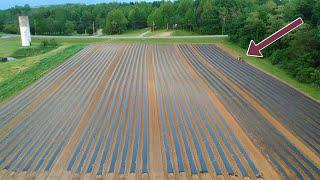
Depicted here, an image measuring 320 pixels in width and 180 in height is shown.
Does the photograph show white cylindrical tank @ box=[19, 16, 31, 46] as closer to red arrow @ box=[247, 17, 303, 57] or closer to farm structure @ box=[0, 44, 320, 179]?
farm structure @ box=[0, 44, 320, 179]

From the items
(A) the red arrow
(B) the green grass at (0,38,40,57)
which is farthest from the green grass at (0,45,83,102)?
(A) the red arrow

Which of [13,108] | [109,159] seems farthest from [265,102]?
[13,108]

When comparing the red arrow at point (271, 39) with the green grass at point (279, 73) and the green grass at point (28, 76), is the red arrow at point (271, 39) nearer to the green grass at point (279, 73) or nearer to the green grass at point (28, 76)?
the green grass at point (279, 73)

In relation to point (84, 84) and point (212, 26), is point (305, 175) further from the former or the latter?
point (212, 26)

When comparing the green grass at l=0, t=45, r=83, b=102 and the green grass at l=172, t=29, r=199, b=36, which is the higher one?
the green grass at l=172, t=29, r=199, b=36

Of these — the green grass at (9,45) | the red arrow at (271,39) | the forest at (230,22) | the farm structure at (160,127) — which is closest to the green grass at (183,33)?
the forest at (230,22)

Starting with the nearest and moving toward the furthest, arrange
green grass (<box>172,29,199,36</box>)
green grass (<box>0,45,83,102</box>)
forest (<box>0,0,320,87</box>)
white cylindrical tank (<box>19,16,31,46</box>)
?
green grass (<box>0,45,83,102</box>) < forest (<box>0,0,320,87</box>) < white cylindrical tank (<box>19,16,31,46</box>) < green grass (<box>172,29,199,36</box>)
